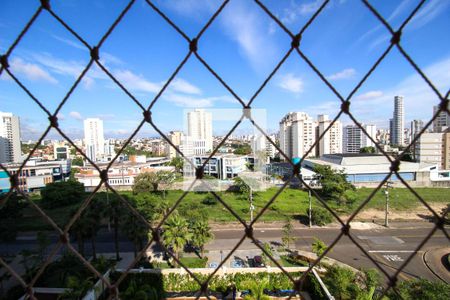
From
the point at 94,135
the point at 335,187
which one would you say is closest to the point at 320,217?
the point at 335,187

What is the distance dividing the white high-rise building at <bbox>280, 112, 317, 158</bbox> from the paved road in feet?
45.9

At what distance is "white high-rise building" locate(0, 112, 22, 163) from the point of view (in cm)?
2106

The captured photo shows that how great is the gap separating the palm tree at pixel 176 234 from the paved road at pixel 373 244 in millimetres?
1889

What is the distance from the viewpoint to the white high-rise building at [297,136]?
24688 mm

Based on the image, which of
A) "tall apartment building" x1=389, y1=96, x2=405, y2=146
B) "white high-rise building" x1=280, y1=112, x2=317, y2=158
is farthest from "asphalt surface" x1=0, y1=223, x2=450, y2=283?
"tall apartment building" x1=389, y1=96, x2=405, y2=146

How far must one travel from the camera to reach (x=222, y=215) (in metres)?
10.9

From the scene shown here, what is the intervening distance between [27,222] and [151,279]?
8.40 meters

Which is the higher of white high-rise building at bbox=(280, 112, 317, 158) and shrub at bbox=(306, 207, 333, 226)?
white high-rise building at bbox=(280, 112, 317, 158)

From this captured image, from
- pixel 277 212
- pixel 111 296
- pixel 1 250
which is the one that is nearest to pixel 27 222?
pixel 1 250

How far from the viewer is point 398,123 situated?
39.0m

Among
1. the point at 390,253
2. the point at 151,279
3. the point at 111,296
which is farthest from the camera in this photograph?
the point at 390,253

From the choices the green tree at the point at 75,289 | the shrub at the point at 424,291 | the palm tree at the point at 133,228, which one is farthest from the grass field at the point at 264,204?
the shrub at the point at 424,291

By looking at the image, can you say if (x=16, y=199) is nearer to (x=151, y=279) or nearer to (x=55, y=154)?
(x=151, y=279)

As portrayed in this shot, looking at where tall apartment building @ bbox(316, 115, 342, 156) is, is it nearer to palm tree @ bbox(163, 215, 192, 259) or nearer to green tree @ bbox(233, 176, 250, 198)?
green tree @ bbox(233, 176, 250, 198)
